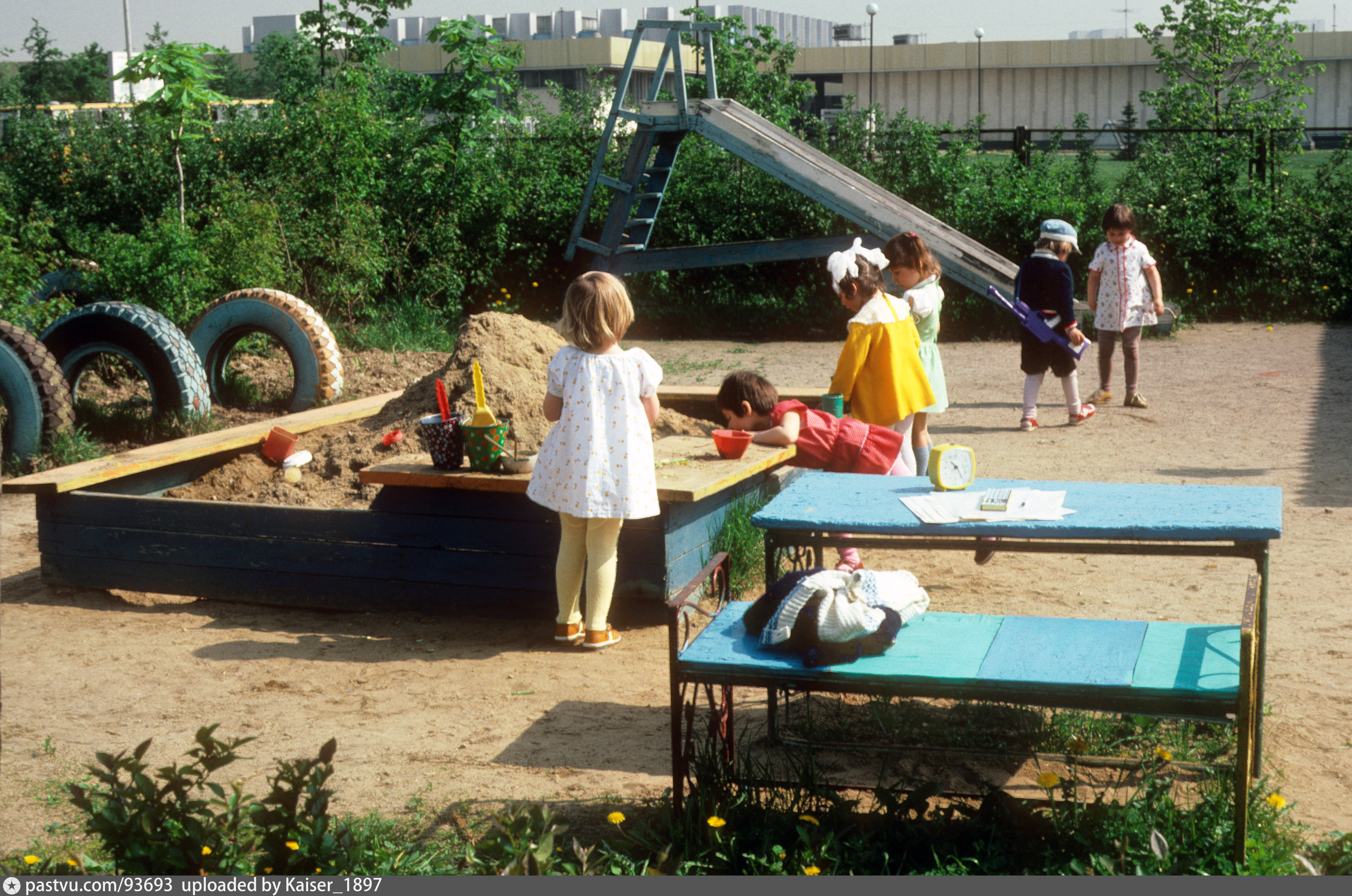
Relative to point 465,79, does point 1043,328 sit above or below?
below

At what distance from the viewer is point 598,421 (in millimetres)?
4449

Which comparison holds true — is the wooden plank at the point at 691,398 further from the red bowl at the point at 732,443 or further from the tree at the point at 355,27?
the tree at the point at 355,27

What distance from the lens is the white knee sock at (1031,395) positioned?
8727mm

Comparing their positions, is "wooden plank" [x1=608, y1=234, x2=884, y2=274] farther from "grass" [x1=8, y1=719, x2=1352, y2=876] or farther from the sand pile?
"grass" [x1=8, y1=719, x2=1352, y2=876]

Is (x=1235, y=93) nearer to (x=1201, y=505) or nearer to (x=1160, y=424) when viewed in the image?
(x=1160, y=424)

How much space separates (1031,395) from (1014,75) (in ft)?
182

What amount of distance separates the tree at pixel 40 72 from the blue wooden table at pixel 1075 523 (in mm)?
2358

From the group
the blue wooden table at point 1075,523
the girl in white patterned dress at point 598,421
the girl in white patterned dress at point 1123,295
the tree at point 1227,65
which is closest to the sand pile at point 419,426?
the girl in white patterned dress at point 598,421

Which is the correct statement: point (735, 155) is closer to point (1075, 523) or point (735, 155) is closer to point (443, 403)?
point (443, 403)

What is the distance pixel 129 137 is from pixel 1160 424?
11294 millimetres

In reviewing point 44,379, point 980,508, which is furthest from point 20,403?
point 980,508

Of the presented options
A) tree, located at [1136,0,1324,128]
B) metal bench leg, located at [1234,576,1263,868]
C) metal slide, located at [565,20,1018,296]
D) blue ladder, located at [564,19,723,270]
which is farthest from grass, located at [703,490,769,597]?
tree, located at [1136,0,1324,128]

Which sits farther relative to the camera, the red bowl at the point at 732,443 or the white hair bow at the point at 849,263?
the white hair bow at the point at 849,263

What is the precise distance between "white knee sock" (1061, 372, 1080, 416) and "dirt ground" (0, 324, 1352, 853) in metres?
1.43
